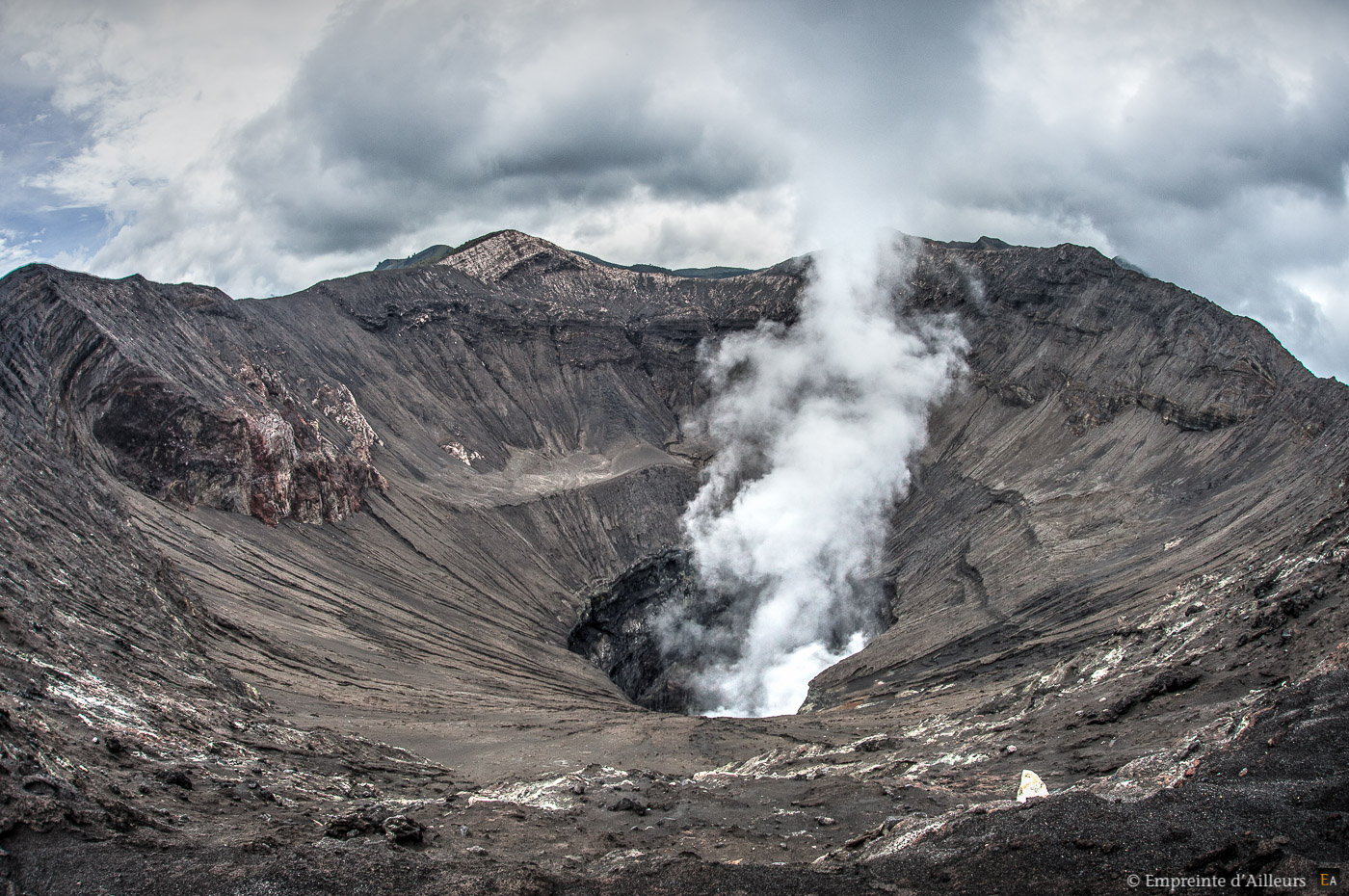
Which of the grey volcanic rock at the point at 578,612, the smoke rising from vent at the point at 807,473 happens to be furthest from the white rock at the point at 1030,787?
the smoke rising from vent at the point at 807,473

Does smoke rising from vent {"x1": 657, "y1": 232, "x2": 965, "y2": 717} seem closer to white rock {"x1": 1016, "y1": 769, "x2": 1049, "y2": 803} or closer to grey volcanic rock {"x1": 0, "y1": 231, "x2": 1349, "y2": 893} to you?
grey volcanic rock {"x1": 0, "y1": 231, "x2": 1349, "y2": 893}

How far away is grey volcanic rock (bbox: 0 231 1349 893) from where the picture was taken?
13.1 m

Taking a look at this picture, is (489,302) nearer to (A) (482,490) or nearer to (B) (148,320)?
(A) (482,490)

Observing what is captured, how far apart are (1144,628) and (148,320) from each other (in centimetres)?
5606

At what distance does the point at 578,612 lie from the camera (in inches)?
2445

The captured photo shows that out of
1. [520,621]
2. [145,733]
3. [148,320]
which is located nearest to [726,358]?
[520,621]

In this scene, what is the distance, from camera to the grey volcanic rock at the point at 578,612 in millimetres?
13062

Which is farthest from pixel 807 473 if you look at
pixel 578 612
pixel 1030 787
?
pixel 1030 787

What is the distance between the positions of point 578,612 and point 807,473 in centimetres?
2769

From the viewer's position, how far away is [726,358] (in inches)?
3895

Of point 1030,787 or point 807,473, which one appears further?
point 807,473

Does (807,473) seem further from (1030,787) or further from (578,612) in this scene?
(1030,787)

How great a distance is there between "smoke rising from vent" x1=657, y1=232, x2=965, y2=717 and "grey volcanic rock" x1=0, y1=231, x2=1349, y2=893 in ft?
9.71

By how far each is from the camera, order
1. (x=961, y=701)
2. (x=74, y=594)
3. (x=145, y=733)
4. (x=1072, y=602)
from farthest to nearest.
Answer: (x=1072, y=602) → (x=961, y=701) → (x=74, y=594) → (x=145, y=733)
